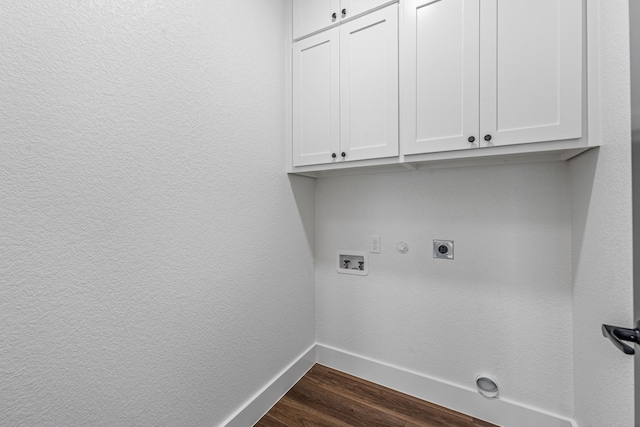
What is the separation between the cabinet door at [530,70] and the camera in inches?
39.9

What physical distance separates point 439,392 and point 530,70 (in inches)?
70.0

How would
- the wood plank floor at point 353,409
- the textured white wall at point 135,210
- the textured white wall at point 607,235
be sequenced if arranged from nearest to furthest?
the textured white wall at point 135,210 < the textured white wall at point 607,235 < the wood plank floor at point 353,409

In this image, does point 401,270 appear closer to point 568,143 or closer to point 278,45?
point 568,143

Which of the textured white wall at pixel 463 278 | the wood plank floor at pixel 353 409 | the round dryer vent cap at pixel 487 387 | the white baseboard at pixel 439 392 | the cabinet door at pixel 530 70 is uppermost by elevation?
the cabinet door at pixel 530 70

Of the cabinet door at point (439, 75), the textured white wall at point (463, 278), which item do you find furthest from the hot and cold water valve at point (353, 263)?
the cabinet door at point (439, 75)

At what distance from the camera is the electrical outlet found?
1789 millimetres

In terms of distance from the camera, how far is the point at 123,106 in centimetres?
91

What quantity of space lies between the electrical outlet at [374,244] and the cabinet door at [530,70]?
2.87 ft

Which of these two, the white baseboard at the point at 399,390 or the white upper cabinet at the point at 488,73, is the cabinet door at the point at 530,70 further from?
the white baseboard at the point at 399,390

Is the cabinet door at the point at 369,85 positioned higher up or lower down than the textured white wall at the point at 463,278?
higher up

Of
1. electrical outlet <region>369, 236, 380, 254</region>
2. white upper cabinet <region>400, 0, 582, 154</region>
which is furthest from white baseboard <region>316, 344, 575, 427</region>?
white upper cabinet <region>400, 0, 582, 154</region>

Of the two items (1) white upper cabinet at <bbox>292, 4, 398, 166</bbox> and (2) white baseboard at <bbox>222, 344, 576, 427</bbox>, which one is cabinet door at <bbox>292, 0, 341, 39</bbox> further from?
(2) white baseboard at <bbox>222, 344, 576, 427</bbox>

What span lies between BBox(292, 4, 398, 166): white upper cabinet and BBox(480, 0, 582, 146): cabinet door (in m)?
0.42

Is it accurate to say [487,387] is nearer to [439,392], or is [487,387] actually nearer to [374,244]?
[439,392]
